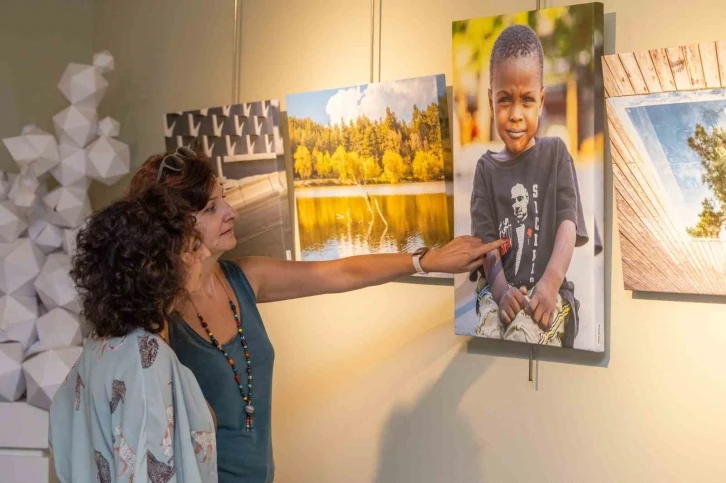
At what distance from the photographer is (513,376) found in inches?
73.9

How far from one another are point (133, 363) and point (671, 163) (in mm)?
1078

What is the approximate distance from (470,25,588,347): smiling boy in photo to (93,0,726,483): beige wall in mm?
109

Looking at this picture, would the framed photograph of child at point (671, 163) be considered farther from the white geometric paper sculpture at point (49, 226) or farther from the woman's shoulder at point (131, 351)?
the white geometric paper sculpture at point (49, 226)

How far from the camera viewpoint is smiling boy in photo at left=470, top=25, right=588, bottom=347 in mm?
1694

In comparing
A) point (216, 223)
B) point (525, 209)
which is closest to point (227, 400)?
point (216, 223)

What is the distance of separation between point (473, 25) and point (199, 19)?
1.15 meters

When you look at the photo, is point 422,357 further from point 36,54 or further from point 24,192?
point 36,54

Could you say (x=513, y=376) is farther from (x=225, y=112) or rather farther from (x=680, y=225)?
(x=225, y=112)

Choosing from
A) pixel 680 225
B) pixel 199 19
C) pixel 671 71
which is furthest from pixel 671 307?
pixel 199 19

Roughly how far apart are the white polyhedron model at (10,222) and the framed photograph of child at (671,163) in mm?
1823

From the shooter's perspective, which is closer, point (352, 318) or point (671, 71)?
point (671, 71)

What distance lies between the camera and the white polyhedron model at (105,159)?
8.28 ft

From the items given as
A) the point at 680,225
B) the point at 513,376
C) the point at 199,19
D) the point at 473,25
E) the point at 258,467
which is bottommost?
the point at 258,467

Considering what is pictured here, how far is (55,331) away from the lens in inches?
97.2
